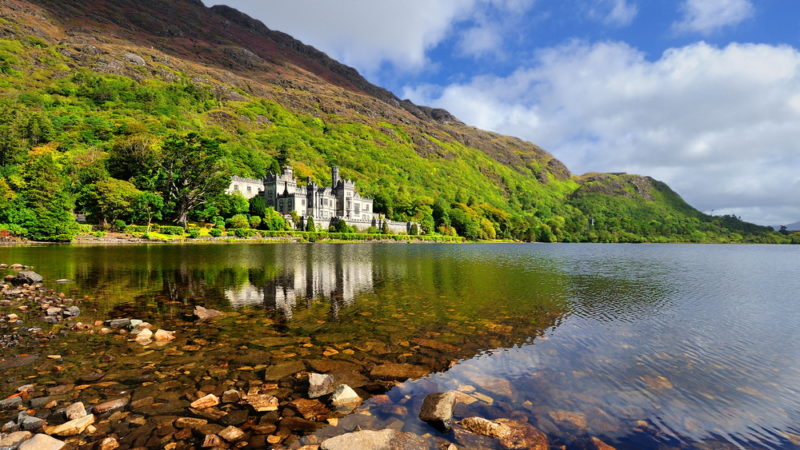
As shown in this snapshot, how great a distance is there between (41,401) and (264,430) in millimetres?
4359

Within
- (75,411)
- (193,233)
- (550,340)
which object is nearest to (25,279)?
(75,411)

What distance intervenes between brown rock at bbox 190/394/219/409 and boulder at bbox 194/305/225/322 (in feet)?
23.7

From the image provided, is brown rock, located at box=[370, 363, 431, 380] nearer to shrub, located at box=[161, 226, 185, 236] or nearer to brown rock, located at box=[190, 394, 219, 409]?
brown rock, located at box=[190, 394, 219, 409]

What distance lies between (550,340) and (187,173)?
9019 centimetres

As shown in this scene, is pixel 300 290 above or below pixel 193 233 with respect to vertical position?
below

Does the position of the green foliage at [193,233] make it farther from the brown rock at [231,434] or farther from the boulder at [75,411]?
the brown rock at [231,434]

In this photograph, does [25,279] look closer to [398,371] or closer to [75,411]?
[75,411]

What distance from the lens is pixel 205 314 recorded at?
13750 mm

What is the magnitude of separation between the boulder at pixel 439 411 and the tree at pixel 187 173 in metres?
87.4

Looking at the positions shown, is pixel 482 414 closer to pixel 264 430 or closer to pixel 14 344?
pixel 264 430

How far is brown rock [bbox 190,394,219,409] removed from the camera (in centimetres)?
679

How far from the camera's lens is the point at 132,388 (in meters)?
7.44

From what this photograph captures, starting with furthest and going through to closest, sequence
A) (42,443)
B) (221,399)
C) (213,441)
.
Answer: (221,399), (213,441), (42,443)

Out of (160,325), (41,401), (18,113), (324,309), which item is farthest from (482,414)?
(18,113)
